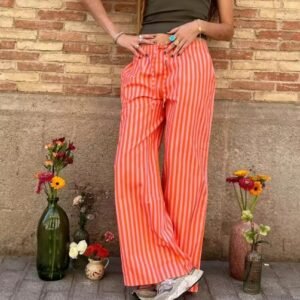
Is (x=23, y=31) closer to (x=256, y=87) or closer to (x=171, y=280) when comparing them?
(x=256, y=87)

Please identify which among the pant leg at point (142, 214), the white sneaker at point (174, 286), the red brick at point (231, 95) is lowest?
the white sneaker at point (174, 286)

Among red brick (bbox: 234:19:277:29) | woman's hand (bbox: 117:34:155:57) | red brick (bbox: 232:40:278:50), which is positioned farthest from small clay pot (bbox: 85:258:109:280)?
red brick (bbox: 234:19:277:29)

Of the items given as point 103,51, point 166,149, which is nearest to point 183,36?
point 166,149

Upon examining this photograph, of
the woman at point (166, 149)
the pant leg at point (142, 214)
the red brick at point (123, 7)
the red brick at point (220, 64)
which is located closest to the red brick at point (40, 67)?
the red brick at point (123, 7)

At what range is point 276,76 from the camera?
371 centimetres

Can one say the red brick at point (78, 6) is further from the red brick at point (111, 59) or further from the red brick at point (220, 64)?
the red brick at point (220, 64)

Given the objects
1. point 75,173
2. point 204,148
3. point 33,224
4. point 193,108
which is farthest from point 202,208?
point 33,224

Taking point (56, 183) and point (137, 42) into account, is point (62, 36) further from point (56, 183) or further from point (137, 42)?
point (56, 183)

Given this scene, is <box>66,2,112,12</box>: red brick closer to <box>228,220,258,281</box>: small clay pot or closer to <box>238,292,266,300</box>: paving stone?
<box>228,220,258,281</box>: small clay pot

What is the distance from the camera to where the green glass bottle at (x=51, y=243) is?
3.19 meters

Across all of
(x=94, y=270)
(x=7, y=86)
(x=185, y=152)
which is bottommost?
(x=94, y=270)

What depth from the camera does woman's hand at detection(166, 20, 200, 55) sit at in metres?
3.04

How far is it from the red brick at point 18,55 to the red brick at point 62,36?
13 centimetres

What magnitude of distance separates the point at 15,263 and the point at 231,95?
1908mm
